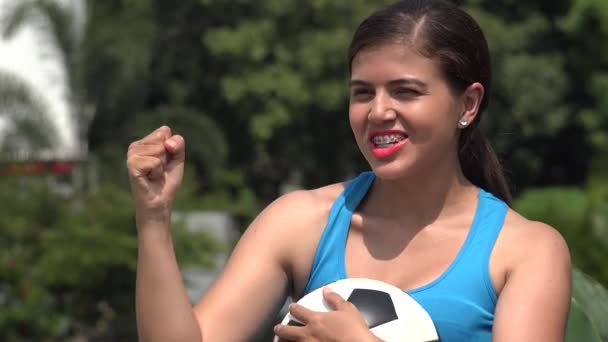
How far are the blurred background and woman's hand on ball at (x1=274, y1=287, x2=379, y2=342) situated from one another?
15.7 ft

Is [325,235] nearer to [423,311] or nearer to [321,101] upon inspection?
[423,311]

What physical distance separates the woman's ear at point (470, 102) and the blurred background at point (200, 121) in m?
4.52

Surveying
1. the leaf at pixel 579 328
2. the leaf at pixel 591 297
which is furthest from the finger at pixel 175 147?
the leaf at pixel 591 297

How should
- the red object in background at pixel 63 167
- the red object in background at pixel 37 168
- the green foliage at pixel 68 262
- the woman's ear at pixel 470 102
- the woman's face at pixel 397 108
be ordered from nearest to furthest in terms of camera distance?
the woman's face at pixel 397 108, the woman's ear at pixel 470 102, the green foliage at pixel 68 262, the red object in background at pixel 37 168, the red object in background at pixel 63 167

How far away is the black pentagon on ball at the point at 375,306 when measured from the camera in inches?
100

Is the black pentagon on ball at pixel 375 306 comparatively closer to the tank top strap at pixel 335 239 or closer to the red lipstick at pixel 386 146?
the tank top strap at pixel 335 239

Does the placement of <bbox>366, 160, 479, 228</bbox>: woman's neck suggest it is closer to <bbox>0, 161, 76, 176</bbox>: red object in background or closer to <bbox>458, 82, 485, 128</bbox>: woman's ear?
<bbox>458, 82, 485, 128</bbox>: woman's ear

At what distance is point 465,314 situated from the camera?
2553 mm

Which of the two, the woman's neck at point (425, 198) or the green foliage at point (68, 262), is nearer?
the woman's neck at point (425, 198)

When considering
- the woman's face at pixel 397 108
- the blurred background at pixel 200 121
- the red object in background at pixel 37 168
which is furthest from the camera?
the red object in background at pixel 37 168

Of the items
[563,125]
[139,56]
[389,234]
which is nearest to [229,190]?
[139,56]

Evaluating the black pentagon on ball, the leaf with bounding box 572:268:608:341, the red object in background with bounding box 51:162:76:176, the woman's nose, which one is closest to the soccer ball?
the black pentagon on ball

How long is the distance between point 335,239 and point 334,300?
23cm

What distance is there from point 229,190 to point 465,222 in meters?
17.7
